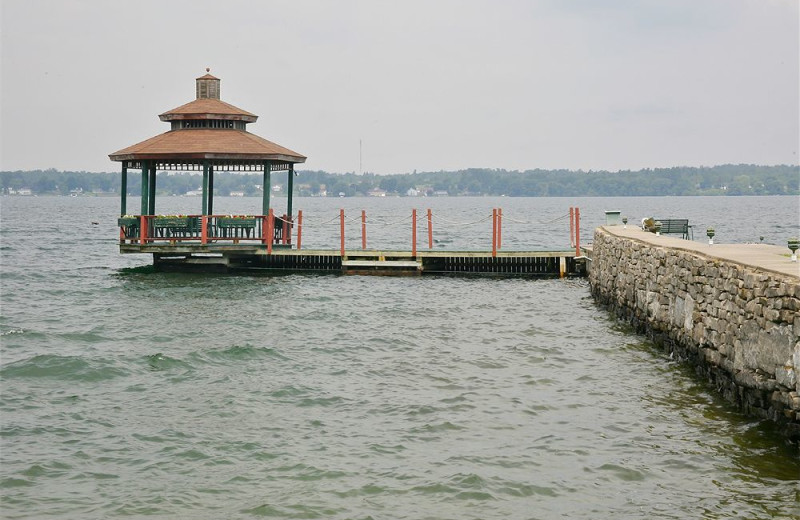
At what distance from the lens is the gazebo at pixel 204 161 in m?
26.7

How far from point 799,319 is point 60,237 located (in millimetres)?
53884

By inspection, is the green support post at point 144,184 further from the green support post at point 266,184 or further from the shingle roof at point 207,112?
the green support post at point 266,184

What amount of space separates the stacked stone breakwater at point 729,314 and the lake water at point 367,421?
0.37 metres

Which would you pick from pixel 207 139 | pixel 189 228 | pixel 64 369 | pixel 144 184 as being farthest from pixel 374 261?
pixel 64 369

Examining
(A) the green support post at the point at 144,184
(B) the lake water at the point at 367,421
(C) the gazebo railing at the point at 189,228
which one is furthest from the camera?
(A) the green support post at the point at 144,184

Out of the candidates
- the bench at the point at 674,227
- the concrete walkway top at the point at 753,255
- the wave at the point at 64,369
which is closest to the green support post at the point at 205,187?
the wave at the point at 64,369

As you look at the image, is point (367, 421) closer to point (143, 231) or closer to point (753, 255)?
point (753, 255)

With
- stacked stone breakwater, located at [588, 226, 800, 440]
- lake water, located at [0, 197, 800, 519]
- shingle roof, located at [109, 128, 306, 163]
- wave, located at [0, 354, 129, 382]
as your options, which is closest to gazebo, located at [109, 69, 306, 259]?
shingle roof, located at [109, 128, 306, 163]

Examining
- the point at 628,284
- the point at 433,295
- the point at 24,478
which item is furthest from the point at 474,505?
the point at 433,295

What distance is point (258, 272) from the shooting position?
90.4 feet

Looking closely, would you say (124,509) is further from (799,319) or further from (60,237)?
(60,237)

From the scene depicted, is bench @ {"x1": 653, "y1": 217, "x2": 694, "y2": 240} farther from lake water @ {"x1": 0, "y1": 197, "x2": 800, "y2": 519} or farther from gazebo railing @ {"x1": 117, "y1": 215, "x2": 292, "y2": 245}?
gazebo railing @ {"x1": 117, "y1": 215, "x2": 292, "y2": 245}

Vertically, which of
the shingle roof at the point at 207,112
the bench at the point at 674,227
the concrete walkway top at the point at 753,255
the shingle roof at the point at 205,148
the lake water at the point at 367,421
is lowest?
the lake water at the point at 367,421

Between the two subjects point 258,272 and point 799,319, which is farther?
point 258,272
